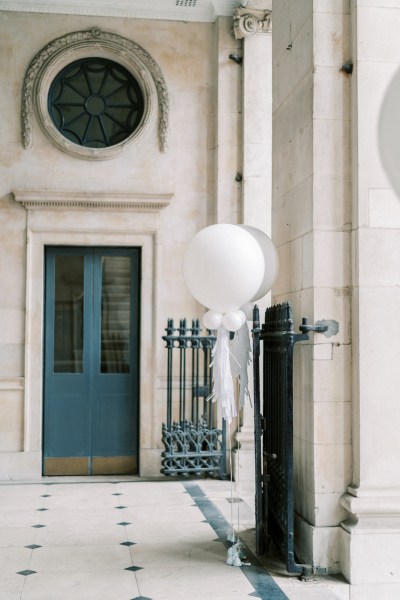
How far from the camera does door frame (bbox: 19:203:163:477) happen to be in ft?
30.5

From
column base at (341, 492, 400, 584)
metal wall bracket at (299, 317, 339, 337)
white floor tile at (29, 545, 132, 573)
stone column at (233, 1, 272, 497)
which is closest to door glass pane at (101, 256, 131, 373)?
stone column at (233, 1, 272, 497)

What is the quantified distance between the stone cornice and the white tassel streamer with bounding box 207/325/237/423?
4414mm

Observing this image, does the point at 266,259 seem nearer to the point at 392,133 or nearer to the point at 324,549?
the point at 324,549

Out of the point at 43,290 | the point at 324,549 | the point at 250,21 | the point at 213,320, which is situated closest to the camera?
the point at 324,549

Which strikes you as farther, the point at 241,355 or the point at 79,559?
the point at 241,355

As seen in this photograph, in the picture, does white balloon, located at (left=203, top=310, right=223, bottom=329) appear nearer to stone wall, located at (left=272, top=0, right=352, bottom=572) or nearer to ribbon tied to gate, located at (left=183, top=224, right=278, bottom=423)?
ribbon tied to gate, located at (left=183, top=224, right=278, bottom=423)

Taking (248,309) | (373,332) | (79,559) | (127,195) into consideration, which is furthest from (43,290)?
(373,332)

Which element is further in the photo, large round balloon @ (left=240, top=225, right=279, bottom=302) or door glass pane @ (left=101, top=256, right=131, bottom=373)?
door glass pane @ (left=101, top=256, right=131, bottom=373)

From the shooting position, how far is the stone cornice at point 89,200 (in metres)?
9.32

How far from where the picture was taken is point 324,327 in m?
5.30

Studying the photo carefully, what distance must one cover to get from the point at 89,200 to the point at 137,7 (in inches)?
97.3

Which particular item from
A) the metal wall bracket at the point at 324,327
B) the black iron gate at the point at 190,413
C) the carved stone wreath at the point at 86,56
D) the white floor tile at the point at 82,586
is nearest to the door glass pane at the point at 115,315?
the black iron gate at the point at 190,413

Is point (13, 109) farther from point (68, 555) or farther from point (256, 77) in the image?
point (68, 555)

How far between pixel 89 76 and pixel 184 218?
213 cm
